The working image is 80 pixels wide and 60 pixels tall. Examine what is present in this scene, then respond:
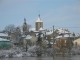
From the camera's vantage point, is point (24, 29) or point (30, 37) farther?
point (24, 29)

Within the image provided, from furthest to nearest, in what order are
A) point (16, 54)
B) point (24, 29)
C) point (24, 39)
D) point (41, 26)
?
point (41, 26)
point (24, 29)
point (24, 39)
point (16, 54)

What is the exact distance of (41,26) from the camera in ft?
337

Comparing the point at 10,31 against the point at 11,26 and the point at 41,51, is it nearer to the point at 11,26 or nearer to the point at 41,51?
the point at 11,26

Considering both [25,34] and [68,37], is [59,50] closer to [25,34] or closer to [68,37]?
[68,37]

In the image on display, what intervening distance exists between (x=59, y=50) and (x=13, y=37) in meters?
25.4

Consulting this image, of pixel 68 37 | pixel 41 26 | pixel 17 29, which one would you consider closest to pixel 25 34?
pixel 17 29

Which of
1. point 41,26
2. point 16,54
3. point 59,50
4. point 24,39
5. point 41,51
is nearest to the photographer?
point 16,54

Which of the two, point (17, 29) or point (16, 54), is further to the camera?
point (17, 29)

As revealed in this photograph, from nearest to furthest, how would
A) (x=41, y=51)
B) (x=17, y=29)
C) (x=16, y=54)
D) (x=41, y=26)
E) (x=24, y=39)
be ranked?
1. (x=16, y=54)
2. (x=41, y=51)
3. (x=17, y=29)
4. (x=24, y=39)
5. (x=41, y=26)

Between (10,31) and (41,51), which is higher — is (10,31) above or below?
above

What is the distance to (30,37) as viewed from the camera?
7606cm

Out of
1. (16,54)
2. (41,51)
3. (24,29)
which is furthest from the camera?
(24,29)

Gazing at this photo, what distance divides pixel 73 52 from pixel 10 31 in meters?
29.1

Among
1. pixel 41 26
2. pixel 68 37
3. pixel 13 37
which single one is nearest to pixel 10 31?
pixel 13 37
